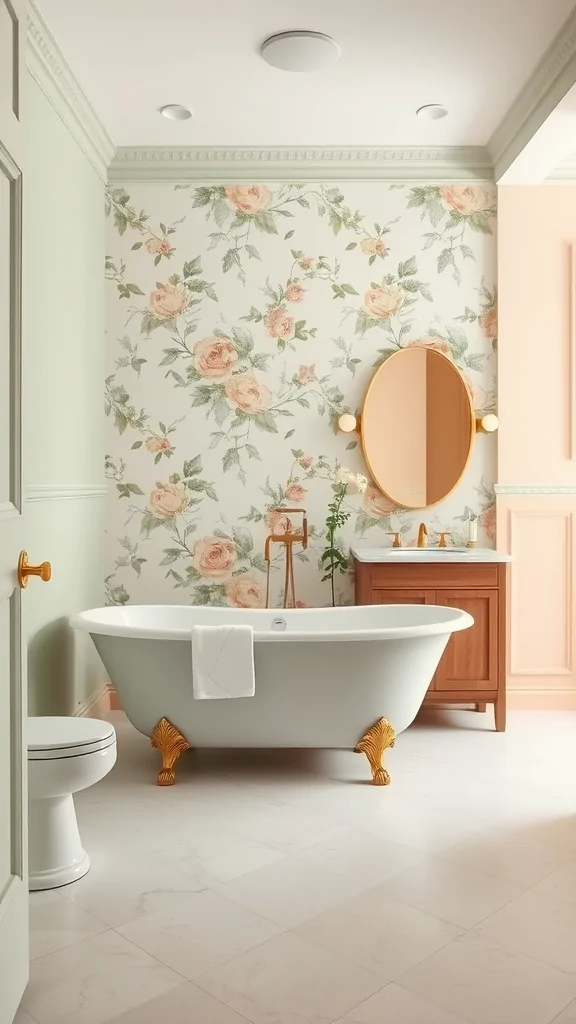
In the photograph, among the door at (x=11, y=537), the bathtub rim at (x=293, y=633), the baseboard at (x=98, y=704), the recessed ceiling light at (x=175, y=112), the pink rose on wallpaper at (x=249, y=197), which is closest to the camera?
the door at (x=11, y=537)

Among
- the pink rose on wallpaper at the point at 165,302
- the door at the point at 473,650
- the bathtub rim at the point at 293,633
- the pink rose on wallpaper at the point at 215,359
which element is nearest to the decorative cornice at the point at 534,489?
the door at the point at 473,650

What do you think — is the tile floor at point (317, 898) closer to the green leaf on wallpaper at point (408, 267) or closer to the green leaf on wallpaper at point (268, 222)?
the green leaf on wallpaper at point (408, 267)

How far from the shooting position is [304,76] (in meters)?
3.58

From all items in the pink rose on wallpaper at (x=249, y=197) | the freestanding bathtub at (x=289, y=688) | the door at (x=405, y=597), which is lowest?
the freestanding bathtub at (x=289, y=688)

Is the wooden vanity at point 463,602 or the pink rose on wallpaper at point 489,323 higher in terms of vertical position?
the pink rose on wallpaper at point 489,323

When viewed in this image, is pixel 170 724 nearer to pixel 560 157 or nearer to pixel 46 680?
pixel 46 680

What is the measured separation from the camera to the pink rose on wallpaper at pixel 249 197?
4.49 metres

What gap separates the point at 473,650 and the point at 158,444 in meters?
1.85

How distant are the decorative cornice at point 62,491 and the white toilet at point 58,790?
1.00 metres

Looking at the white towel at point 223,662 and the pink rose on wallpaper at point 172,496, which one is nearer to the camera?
the white towel at point 223,662

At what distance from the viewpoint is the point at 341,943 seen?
2.16 metres

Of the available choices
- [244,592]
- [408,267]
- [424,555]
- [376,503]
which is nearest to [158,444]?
[244,592]

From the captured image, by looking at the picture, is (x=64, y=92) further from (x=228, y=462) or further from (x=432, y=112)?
(x=228, y=462)

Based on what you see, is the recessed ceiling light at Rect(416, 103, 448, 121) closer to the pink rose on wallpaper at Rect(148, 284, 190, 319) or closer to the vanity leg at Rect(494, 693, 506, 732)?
the pink rose on wallpaper at Rect(148, 284, 190, 319)
